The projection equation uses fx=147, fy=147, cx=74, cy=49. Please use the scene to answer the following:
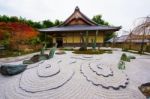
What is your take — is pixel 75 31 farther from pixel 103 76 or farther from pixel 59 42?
pixel 103 76

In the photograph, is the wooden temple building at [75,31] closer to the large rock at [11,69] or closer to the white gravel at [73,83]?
the white gravel at [73,83]

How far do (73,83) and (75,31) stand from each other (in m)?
14.1

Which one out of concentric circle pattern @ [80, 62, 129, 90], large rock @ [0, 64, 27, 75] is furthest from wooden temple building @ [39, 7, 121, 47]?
large rock @ [0, 64, 27, 75]

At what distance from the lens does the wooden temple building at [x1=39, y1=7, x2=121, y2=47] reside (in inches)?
770

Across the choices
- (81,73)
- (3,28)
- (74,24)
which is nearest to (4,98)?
(81,73)

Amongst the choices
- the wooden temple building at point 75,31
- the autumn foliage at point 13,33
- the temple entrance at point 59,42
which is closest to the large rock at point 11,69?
the autumn foliage at point 13,33

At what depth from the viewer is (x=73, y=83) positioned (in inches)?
224

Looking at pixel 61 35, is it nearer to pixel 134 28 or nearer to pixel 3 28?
pixel 3 28

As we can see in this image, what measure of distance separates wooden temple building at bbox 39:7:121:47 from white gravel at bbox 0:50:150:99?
12.4 m

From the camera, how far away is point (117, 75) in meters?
6.62

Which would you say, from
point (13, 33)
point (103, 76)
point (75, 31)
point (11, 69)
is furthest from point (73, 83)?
point (75, 31)

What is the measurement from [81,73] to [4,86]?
326 cm

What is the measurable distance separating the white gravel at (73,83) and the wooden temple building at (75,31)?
40.7 ft

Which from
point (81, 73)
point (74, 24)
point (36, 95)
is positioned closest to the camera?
point (36, 95)
